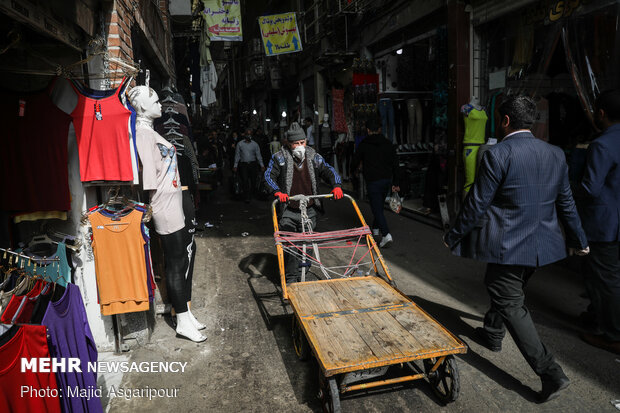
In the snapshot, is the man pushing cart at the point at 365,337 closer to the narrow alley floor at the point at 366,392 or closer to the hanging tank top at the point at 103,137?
the narrow alley floor at the point at 366,392

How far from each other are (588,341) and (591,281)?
0.58 meters

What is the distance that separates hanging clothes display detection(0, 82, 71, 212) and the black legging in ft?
3.42

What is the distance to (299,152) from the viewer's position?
17.3ft

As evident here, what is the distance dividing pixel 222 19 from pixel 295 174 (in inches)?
396

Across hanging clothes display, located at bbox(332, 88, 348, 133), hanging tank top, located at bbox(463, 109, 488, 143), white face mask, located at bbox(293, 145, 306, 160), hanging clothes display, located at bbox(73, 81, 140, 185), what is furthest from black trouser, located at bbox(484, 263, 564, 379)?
hanging clothes display, located at bbox(332, 88, 348, 133)

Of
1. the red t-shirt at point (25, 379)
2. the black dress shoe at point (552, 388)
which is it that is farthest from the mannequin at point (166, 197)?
the black dress shoe at point (552, 388)

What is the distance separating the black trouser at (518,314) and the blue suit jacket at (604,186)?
94 cm

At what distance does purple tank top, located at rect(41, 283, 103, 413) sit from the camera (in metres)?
2.36

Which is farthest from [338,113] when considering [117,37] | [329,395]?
[329,395]

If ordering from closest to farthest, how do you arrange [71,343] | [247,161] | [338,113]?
[71,343] → [247,161] → [338,113]

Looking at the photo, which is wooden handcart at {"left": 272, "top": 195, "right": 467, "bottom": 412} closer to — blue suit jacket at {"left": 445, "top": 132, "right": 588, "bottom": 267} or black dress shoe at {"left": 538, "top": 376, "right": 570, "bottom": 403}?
black dress shoe at {"left": 538, "top": 376, "right": 570, "bottom": 403}

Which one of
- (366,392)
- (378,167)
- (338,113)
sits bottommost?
(366,392)

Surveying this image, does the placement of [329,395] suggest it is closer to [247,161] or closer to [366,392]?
[366,392]

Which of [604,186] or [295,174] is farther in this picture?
[295,174]
